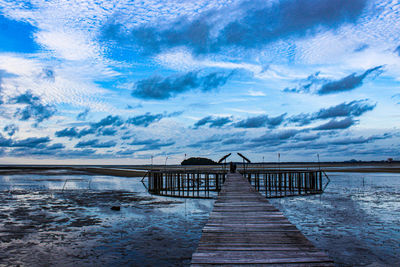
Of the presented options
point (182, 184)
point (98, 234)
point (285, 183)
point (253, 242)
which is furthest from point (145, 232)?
point (285, 183)

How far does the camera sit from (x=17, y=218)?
1510cm

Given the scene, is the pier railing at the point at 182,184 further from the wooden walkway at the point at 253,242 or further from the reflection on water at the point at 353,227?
→ the wooden walkway at the point at 253,242

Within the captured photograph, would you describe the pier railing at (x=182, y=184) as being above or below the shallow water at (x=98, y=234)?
above

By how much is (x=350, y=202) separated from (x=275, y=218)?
53.1 ft

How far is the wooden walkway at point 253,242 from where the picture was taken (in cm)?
488

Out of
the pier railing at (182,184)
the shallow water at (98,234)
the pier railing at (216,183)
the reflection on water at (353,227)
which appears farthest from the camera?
the pier railing at (182,184)

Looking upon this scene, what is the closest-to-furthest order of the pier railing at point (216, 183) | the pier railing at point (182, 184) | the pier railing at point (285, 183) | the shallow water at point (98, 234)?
the shallow water at point (98, 234) → the pier railing at point (285, 183) → the pier railing at point (216, 183) → the pier railing at point (182, 184)

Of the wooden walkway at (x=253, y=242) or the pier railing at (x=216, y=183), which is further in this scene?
the pier railing at (x=216, y=183)

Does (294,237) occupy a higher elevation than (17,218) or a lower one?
higher

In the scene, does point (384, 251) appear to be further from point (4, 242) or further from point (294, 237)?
point (4, 242)

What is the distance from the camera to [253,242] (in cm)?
591

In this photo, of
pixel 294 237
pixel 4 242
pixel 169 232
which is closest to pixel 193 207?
pixel 169 232

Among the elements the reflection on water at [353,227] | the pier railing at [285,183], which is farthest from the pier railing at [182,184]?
the reflection on water at [353,227]

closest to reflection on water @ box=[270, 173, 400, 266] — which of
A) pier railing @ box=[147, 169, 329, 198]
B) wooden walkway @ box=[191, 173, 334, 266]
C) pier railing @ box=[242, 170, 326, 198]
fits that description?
wooden walkway @ box=[191, 173, 334, 266]
